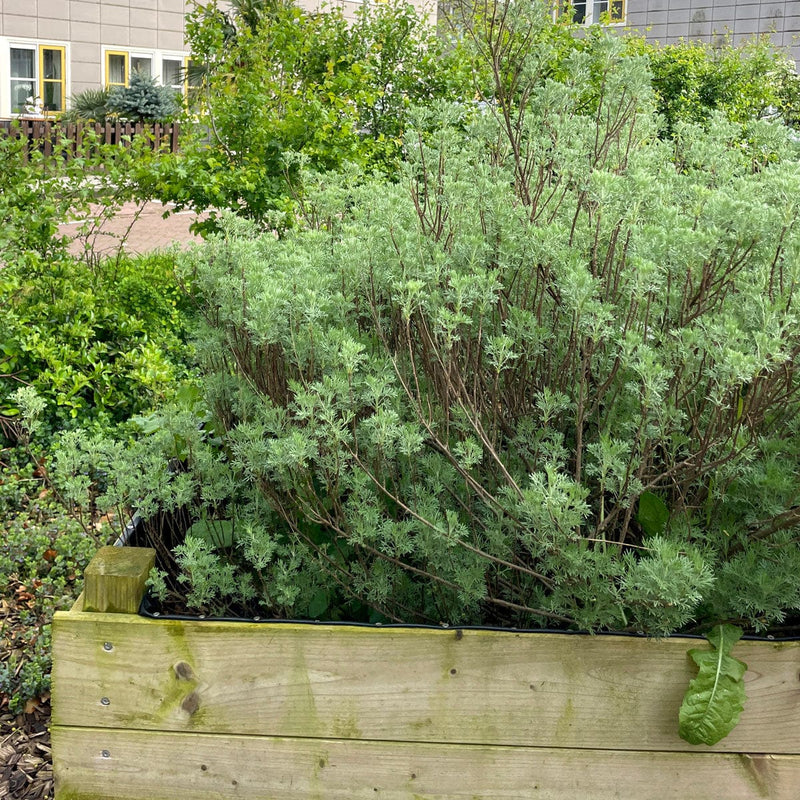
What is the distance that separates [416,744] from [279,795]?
0.34 m

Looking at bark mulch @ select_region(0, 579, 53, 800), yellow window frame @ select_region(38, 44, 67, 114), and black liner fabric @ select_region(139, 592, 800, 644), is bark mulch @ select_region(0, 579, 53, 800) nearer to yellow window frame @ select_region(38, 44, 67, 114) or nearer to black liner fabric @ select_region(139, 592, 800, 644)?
black liner fabric @ select_region(139, 592, 800, 644)

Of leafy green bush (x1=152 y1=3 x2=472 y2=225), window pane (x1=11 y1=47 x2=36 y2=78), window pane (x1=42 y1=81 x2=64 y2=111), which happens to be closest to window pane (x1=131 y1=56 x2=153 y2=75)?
window pane (x1=42 y1=81 x2=64 y2=111)

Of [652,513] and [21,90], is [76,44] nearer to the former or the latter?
[21,90]

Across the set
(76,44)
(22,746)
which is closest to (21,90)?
(76,44)

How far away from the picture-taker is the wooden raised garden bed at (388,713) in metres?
2.04

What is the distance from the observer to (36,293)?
5.74 meters

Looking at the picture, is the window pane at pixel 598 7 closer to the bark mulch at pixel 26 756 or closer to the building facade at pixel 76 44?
the building facade at pixel 76 44

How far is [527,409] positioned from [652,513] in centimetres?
37

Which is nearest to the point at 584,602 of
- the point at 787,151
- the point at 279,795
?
the point at 279,795

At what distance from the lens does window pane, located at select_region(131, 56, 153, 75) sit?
90.4 feet

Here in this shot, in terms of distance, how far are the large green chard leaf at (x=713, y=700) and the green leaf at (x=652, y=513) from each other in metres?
0.27

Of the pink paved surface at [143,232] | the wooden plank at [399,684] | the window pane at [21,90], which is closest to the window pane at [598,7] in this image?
the window pane at [21,90]

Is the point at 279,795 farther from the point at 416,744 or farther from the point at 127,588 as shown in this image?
the point at 127,588

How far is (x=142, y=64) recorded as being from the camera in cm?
2778
